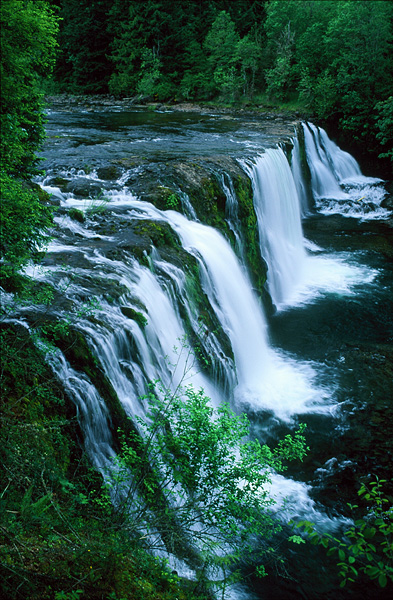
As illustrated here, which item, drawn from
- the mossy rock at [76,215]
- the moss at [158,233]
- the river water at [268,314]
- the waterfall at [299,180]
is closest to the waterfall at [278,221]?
the river water at [268,314]

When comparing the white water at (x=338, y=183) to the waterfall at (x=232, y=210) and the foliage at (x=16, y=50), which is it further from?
the foliage at (x=16, y=50)

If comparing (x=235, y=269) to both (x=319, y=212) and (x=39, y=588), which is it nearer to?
(x=39, y=588)

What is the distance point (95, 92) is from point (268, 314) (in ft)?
110

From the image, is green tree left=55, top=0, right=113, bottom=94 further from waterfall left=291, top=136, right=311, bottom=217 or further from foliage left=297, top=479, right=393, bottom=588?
foliage left=297, top=479, right=393, bottom=588

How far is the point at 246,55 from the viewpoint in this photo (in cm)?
3503

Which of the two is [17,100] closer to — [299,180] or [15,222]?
[15,222]

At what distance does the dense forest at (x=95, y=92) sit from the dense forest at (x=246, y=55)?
98mm

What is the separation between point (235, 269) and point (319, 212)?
10462mm

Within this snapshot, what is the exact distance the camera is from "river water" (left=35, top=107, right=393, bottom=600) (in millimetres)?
6023

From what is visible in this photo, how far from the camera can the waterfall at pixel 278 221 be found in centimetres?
1333

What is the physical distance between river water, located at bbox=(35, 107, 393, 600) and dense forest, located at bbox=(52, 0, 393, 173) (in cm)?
851

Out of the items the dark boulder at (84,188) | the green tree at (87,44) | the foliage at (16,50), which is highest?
the green tree at (87,44)

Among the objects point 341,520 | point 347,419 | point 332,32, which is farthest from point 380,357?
point 332,32

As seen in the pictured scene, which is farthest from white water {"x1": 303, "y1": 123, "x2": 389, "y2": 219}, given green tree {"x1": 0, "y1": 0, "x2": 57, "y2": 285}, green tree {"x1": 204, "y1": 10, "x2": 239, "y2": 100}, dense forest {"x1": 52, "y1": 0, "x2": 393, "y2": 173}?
green tree {"x1": 0, "y1": 0, "x2": 57, "y2": 285}
